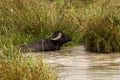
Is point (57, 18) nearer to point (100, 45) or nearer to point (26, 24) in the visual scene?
point (26, 24)

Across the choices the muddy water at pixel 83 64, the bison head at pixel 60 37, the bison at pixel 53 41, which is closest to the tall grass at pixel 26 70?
the muddy water at pixel 83 64

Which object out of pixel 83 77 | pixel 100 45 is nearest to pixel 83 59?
pixel 100 45

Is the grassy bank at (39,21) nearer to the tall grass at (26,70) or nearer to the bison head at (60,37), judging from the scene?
the bison head at (60,37)

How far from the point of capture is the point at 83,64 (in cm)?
1292

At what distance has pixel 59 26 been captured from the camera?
59.7 ft

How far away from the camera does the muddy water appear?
10797mm

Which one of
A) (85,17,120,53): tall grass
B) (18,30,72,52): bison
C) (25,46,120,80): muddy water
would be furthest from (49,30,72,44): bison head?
(85,17,120,53): tall grass

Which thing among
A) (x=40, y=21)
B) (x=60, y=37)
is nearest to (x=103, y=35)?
(x=60, y=37)

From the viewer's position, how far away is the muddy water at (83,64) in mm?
10797

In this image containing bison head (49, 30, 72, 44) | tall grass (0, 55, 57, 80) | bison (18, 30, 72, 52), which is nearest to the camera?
tall grass (0, 55, 57, 80)

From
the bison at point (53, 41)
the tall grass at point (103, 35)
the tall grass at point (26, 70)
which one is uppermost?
the tall grass at point (26, 70)

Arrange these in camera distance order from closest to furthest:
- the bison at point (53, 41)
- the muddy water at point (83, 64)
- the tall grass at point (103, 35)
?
1. the muddy water at point (83, 64)
2. the tall grass at point (103, 35)
3. the bison at point (53, 41)

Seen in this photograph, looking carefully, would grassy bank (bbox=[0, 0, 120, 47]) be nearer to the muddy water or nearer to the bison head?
the bison head

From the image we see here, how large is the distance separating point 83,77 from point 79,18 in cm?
829
